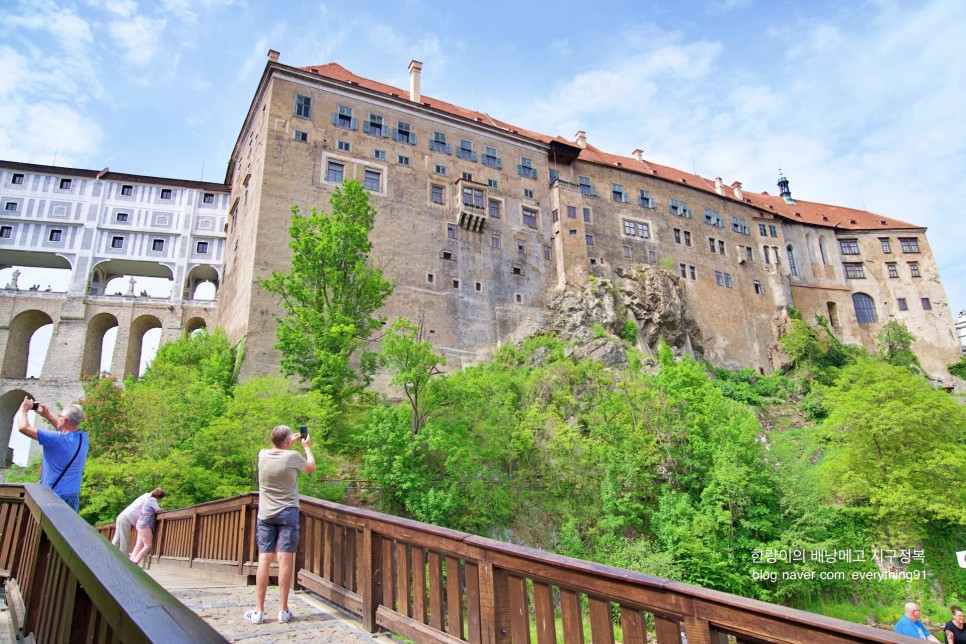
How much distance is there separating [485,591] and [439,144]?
39.0 meters

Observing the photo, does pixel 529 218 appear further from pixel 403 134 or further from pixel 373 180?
pixel 373 180

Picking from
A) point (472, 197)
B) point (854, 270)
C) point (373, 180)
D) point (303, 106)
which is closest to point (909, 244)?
point (854, 270)

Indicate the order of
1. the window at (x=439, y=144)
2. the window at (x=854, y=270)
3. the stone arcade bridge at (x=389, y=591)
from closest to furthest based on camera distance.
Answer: the stone arcade bridge at (x=389, y=591) < the window at (x=439, y=144) < the window at (x=854, y=270)

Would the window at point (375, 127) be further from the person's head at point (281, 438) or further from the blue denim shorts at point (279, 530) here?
the blue denim shorts at point (279, 530)

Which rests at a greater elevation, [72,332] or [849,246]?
[849,246]

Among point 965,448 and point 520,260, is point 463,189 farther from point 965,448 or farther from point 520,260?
point 965,448

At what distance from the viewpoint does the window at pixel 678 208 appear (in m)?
49.9

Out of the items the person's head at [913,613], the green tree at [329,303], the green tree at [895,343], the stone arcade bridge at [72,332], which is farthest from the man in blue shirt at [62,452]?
the green tree at [895,343]

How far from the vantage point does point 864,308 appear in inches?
2168

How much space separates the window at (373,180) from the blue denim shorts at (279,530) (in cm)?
3297

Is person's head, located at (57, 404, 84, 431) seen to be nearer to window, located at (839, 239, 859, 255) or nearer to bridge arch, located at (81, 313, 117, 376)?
bridge arch, located at (81, 313, 117, 376)

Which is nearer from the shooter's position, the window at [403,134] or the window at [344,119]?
the window at [344,119]

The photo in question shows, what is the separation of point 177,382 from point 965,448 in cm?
3638

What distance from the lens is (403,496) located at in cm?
2331
